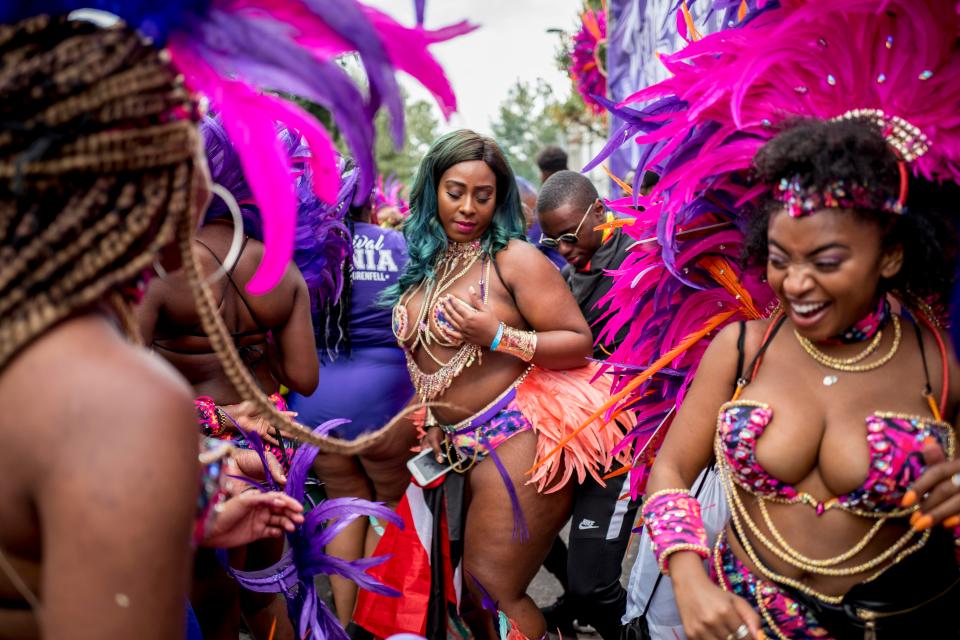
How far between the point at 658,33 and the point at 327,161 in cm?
412

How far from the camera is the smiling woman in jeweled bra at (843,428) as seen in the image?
5.96ft

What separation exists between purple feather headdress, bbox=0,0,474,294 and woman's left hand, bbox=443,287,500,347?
1705 millimetres

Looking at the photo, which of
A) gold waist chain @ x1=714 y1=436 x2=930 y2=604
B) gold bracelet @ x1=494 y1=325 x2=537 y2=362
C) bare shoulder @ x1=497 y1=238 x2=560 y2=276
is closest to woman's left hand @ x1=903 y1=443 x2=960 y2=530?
gold waist chain @ x1=714 y1=436 x2=930 y2=604

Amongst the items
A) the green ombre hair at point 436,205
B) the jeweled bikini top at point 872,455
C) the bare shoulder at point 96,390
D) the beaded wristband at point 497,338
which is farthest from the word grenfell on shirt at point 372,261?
the bare shoulder at point 96,390

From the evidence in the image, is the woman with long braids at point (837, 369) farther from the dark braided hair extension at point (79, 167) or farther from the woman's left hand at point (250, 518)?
the dark braided hair extension at point (79, 167)

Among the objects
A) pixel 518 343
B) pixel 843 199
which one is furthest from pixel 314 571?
pixel 843 199

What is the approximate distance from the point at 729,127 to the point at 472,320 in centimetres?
128

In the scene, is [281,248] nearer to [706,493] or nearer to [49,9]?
[49,9]

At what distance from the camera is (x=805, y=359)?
199cm

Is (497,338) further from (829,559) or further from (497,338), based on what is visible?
(829,559)

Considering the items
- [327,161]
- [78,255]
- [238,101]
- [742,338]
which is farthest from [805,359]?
[78,255]

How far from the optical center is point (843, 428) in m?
1.88

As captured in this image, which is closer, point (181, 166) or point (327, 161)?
point (181, 166)

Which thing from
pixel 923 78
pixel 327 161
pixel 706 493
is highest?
pixel 923 78
